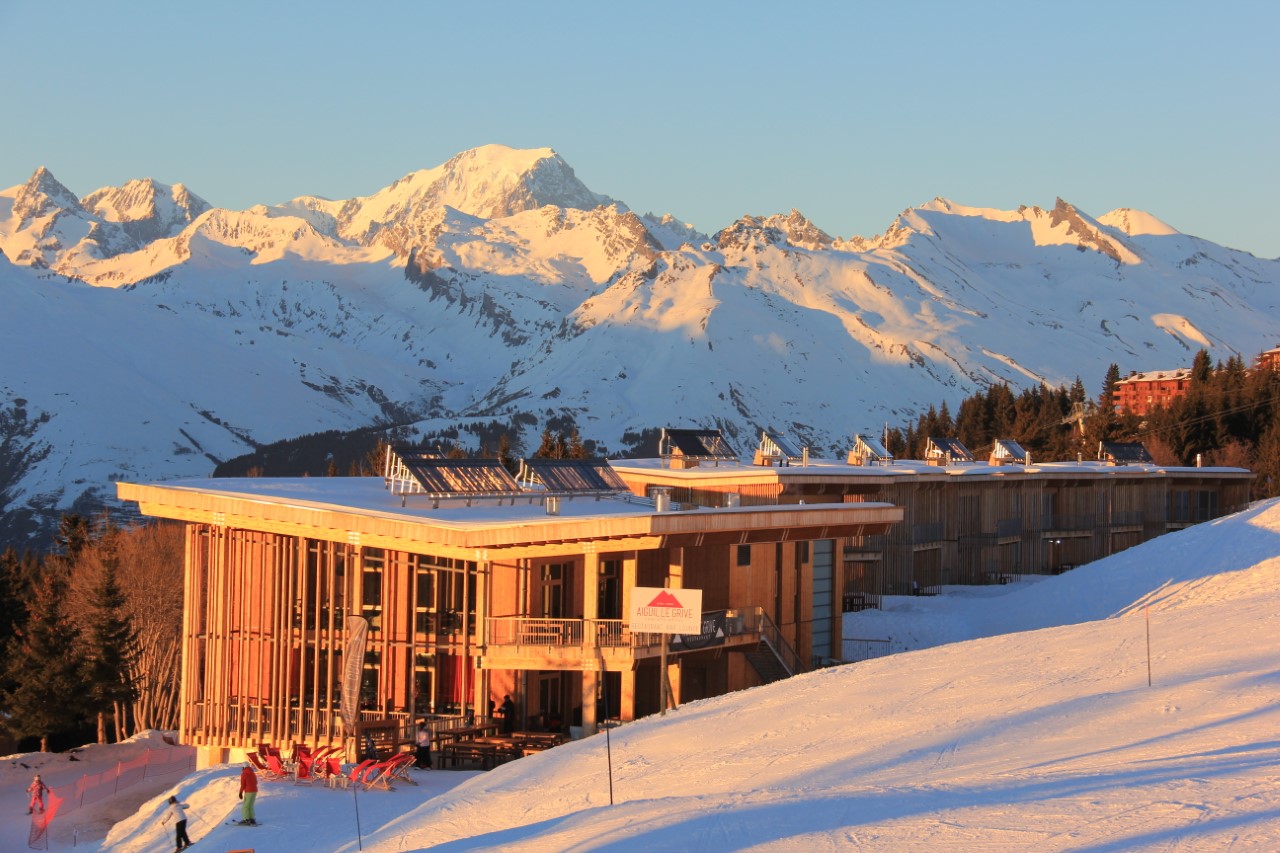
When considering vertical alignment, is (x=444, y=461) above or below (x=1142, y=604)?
above

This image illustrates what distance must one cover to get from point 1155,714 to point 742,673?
16.2m

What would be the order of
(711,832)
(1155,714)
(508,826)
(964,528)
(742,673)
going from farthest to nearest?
(964,528) → (742,673) → (1155,714) → (508,826) → (711,832)

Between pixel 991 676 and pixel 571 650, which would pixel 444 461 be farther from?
pixel 991 676

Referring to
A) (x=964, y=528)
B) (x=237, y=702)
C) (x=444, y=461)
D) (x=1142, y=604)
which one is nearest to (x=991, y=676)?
(x=444, y=461)

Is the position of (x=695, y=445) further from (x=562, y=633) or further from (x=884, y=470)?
(x=562, y=633)

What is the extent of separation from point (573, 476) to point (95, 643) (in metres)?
21.5

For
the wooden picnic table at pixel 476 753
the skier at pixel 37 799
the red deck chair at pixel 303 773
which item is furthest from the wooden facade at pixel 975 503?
the skier at pixel 37 799

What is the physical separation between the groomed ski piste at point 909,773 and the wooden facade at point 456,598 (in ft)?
12.5

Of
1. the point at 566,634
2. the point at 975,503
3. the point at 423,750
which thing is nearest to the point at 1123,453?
the point at 975,503

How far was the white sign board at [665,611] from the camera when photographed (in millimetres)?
25359

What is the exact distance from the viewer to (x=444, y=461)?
129 feet

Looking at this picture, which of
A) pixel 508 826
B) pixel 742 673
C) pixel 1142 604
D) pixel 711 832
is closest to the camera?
pixel 711 832

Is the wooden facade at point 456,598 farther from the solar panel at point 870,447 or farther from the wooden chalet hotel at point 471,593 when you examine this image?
the solar panel at point 870,447

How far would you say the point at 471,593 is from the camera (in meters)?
36.8
